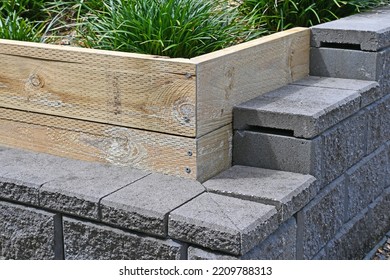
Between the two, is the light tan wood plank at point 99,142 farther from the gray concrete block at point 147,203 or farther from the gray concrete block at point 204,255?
the gray concrete block at point 204,255

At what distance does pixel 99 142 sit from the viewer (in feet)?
10.8

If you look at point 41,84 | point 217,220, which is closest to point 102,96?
point 41,84

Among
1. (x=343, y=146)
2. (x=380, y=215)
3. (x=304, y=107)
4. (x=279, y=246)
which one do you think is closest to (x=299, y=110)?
Answer: (x=304, y=107)

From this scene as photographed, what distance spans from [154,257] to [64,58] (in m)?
1.04

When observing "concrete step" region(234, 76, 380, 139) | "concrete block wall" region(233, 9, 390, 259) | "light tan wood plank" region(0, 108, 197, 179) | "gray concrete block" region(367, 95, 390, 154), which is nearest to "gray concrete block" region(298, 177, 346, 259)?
"concrete block wall" region(233, 9, 390, 259)

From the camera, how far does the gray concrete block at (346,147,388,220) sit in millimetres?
3662

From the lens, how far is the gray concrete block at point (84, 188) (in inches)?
116

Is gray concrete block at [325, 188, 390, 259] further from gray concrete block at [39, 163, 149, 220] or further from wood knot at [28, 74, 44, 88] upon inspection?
wood knot at [28, 74, 44, 88]

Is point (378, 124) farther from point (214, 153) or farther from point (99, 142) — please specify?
point (99, 142)

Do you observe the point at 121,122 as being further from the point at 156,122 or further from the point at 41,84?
the point at 41,84

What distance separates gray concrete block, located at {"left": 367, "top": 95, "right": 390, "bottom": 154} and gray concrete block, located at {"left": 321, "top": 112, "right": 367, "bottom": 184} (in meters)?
0.07

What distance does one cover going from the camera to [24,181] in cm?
313

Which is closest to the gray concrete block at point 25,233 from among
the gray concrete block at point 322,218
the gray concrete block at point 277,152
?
the gray concrete block at point 277,152

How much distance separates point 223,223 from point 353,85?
1352mm
